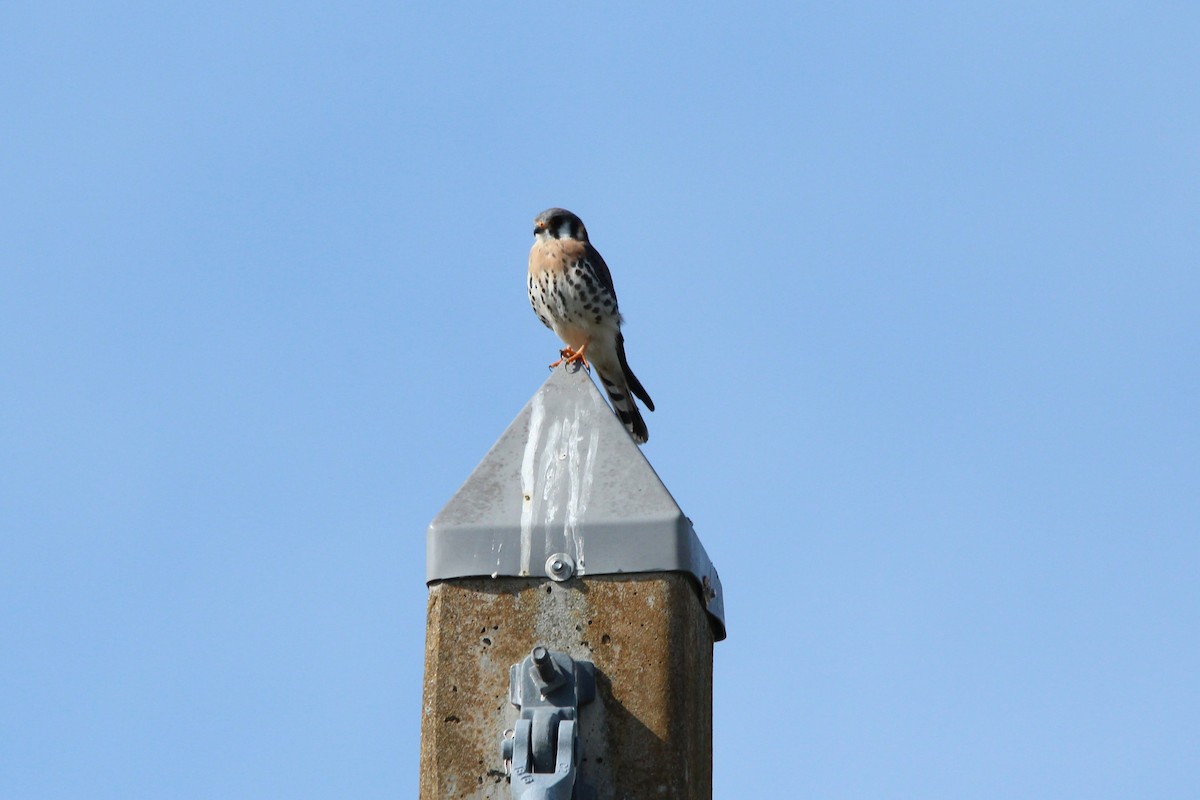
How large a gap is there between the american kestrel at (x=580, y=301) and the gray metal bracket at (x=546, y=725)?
3.76 m

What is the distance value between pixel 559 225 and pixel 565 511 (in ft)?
13.7

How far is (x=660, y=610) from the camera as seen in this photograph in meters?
2.65

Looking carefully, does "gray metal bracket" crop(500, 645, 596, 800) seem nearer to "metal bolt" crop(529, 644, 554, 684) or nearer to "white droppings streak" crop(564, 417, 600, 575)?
"metal bolt" crop(529, 644, 554, 684)

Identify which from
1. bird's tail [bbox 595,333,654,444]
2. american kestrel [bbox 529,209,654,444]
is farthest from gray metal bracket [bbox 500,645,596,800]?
bird's tail [bbox 595,333,654,444]

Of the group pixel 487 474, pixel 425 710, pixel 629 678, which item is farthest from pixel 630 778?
pixel 487 474

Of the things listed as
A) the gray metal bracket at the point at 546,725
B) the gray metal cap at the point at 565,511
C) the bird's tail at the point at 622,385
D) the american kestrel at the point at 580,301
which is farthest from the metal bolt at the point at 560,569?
the bird's tail at the point at 622,385

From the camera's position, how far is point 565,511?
2.75 meters

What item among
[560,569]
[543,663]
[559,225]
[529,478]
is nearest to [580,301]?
[559,225]

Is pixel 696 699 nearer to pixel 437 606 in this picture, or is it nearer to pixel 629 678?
pixel 629 678

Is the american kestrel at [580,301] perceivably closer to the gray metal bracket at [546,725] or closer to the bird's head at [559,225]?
the bird's head at [559,225]

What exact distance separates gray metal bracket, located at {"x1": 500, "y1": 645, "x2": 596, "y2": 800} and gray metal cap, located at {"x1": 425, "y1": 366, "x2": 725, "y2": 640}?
171 millimetres

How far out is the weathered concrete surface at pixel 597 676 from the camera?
2.61m

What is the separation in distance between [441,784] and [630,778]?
31 cm

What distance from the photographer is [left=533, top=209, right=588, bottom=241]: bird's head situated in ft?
22.3
